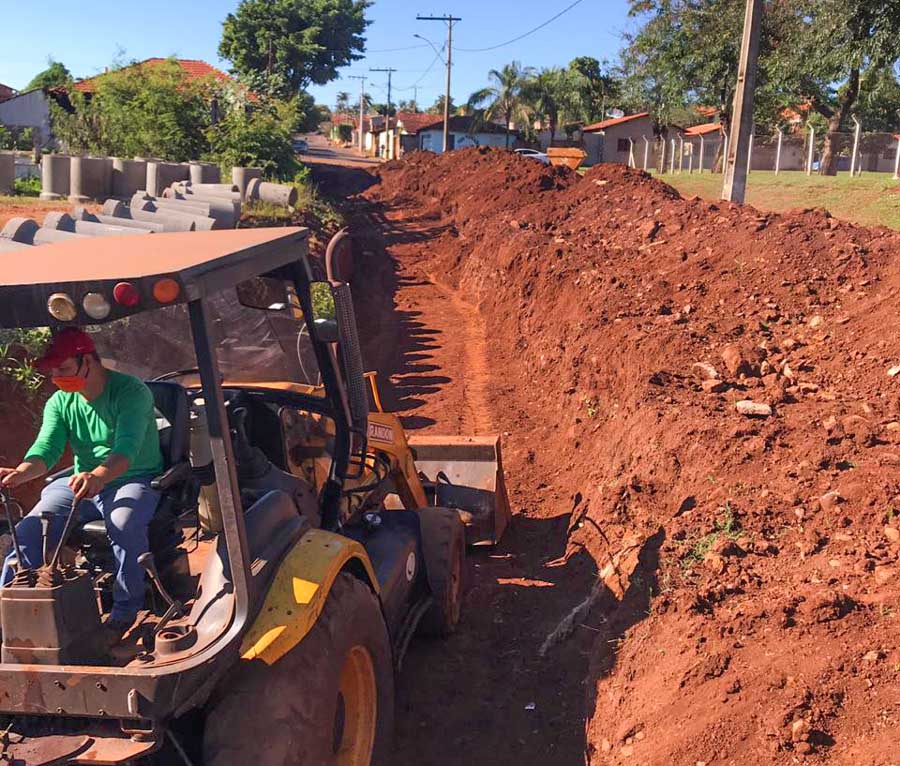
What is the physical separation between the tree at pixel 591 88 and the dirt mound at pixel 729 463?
5124 cm

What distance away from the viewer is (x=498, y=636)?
Answer: 568cm

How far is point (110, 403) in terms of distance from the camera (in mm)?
3445

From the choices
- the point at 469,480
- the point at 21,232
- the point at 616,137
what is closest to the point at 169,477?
the point at 469,480

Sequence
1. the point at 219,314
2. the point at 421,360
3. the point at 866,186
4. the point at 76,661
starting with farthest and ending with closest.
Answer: the point at 866,186 → the point at 421,360 → the point at 219,314 → the point at 76,661

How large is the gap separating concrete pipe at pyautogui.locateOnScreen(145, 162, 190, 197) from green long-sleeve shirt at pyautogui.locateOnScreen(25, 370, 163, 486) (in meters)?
14.1

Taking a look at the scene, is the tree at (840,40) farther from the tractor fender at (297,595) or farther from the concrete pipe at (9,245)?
the tractor fender at (297,595)

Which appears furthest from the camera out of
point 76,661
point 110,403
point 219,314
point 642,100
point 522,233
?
point 642,100

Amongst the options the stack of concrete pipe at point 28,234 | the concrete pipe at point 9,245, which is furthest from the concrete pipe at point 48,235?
the concrete pipe at point 9,245

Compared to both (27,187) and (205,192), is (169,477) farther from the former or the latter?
(27,187)

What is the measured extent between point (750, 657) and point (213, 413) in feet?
9.14

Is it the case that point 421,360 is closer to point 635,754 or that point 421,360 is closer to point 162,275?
point 635,754

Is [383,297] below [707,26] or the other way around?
below

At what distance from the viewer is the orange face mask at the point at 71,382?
3.23 m

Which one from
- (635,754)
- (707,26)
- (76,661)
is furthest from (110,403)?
(707,26)
